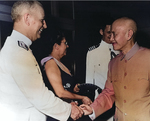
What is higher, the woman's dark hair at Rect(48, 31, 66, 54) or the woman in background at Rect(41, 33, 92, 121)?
the woman's dark hair at Rect(48, 31, 66, 54)

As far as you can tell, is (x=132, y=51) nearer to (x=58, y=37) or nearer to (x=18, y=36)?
(x=58, y=37)

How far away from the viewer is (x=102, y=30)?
138 centimetres

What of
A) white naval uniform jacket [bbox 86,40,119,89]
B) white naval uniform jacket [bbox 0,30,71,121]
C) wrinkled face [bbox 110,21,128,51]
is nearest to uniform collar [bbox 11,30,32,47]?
white naval uniform jacket [bbox 0,30,71,121]

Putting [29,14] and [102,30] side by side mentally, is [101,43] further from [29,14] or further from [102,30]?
[29,14]

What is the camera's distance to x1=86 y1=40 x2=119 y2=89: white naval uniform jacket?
137 cm

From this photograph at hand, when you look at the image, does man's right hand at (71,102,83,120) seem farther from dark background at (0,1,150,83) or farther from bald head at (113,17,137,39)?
bald head at (113,17,137,39)

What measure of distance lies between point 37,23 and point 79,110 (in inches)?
26.8

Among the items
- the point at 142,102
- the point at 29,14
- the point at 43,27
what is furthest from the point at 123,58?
the point at 29,14

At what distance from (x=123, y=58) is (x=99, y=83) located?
0.87 feet

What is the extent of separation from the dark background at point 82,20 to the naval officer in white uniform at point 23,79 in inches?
7.2

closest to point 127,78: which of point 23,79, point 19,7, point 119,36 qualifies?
point 119,36

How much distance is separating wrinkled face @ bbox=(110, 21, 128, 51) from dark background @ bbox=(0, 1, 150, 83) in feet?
0.33

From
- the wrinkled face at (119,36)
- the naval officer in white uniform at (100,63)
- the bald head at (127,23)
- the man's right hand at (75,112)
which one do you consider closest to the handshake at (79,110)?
the man's right hand at (75,112)

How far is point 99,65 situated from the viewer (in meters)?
1.37
